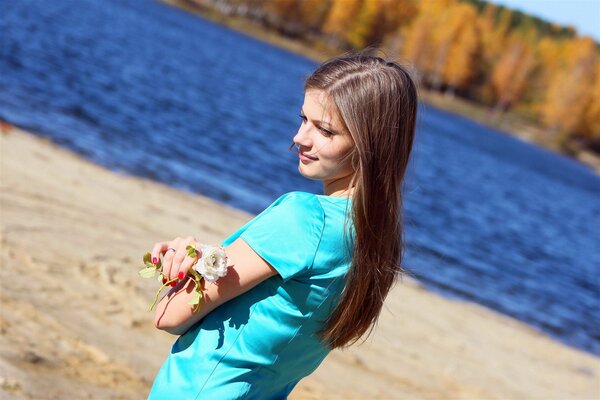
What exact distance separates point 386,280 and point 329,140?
1.31 feet

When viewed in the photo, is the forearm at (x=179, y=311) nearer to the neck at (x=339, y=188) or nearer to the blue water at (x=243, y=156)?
the neck at (x=339, y=188)

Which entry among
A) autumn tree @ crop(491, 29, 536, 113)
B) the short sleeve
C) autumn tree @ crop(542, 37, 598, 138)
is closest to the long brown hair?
the short sleeve

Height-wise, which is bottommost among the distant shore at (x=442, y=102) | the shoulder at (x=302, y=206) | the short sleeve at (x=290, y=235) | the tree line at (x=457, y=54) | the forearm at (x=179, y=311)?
the distant shore at (x=442, y=102)

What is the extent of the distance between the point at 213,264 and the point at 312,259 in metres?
0.24

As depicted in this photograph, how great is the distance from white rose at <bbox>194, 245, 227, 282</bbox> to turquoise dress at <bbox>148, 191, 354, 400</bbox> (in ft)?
0.27

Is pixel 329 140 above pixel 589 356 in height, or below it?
above

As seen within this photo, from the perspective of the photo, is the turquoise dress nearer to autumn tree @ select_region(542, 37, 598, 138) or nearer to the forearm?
the forearm

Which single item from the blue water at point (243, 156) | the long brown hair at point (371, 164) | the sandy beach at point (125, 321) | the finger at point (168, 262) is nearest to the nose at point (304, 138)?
the long brown hair at point (371, 164)

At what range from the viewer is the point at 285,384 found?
2.31 meters

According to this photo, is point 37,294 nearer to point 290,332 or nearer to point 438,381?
point 438,381

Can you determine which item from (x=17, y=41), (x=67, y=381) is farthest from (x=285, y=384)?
(x=17, y=41)

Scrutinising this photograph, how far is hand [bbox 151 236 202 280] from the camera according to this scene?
215cm

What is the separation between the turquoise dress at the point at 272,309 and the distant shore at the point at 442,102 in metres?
89.2

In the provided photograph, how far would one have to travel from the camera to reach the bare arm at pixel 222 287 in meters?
2.07
